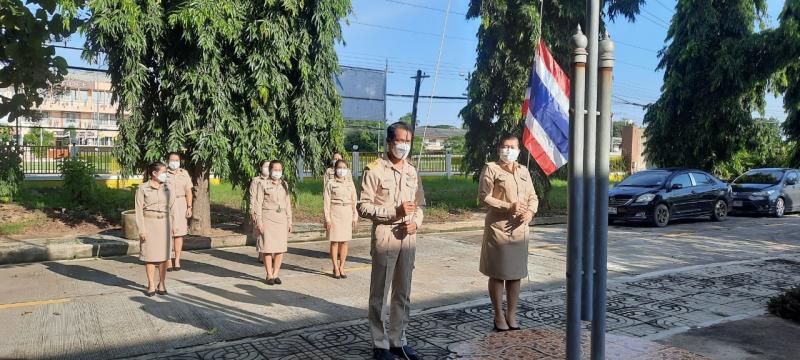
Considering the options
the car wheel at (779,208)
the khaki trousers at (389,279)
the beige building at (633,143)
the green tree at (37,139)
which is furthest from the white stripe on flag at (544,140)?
the beige building at (633,143)

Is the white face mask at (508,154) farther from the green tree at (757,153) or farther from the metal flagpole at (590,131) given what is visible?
the green tree at (757,153)

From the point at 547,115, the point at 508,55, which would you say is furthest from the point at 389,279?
the point at 508,55

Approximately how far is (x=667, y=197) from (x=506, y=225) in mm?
10991

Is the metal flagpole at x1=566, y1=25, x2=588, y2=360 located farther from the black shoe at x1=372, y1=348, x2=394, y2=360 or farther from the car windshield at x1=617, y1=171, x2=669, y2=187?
the car windshield at x1=617, y1=171, x2=669, y2=187

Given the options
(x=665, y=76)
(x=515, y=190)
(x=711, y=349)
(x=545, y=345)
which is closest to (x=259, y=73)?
(x=515, y=190)

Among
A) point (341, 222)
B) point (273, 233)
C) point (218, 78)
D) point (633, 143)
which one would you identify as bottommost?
point (273, 233)

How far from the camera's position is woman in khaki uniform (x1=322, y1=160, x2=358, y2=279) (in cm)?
875

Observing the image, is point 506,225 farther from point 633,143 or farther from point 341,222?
point 633,143

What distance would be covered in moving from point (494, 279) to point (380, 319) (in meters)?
1.32

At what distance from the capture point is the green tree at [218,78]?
10820mm

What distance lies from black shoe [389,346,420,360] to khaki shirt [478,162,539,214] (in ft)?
4.84

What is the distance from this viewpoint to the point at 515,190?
5.70 metres

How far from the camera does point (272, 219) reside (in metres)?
8.40

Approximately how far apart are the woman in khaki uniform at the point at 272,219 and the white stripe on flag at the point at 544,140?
4.05 meters
